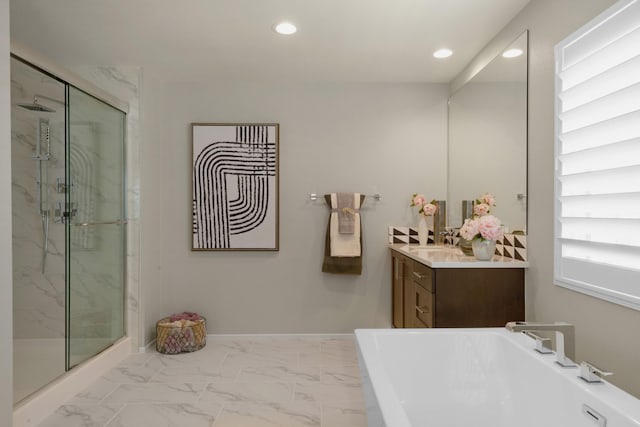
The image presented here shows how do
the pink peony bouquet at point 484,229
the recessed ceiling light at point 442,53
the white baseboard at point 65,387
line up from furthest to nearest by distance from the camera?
the recessed ceiling light at point 442,53 → the pink peony bouquet at point 484,229 → the white baseboard at point 65,387

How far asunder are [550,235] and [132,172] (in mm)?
3055

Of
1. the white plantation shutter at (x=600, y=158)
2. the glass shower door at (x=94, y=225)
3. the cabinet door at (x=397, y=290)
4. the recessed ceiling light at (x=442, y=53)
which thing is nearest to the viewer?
the white plantation shutter at (x=600, y=158)

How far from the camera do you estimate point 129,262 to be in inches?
135

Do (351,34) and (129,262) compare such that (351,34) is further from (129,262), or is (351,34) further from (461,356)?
(129,262)

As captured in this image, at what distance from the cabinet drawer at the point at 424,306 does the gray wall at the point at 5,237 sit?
2.18 metres

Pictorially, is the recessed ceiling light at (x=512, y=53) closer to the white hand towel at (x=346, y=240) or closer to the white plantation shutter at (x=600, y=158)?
the white plantation shutter at (x=600, y=158)

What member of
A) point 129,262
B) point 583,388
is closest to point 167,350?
point 129,262

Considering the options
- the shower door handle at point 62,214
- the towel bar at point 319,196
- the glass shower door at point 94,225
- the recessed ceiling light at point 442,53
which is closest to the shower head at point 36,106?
the glass shower door at point 94,225

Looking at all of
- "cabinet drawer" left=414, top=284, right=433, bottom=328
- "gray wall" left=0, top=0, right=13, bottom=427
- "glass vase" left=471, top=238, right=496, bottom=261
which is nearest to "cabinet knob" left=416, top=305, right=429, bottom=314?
"cabinet drawer" left=414, top=284, right=433, bottom=328

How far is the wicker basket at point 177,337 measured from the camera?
3422 millimetres

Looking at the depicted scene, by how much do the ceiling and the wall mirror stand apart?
0.86 ft

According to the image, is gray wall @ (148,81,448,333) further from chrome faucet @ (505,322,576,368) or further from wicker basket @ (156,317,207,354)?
chrome faucet @ (505,322,576,368)

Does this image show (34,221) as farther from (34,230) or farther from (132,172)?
(132,172)

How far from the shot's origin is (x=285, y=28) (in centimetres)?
269
